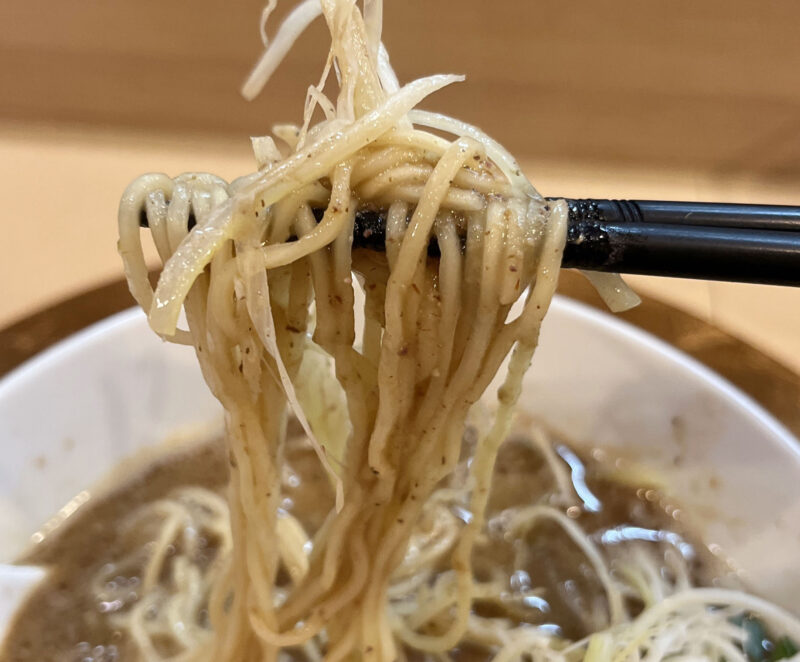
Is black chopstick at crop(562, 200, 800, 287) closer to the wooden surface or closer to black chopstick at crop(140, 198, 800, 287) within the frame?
black chopstick at crop(140, 198, 800, 287)

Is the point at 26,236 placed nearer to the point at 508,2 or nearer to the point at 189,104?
the point at 189,104

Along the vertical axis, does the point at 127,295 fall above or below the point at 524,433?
above

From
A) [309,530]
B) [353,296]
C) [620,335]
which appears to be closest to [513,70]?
[620,335]

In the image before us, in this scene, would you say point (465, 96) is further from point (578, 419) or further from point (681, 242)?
point (681, 242)

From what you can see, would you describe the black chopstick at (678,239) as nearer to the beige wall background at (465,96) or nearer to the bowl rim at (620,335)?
the bowl rim at (620,335)

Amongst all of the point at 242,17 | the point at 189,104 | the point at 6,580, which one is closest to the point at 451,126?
the point at 6,580

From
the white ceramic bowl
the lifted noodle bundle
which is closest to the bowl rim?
the white ceramic bowl
